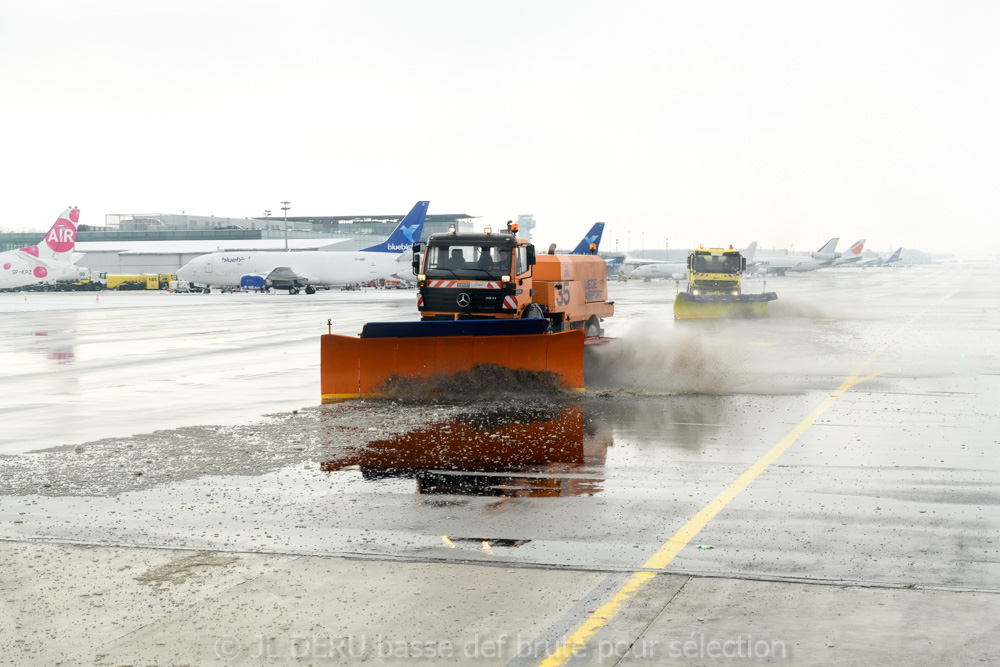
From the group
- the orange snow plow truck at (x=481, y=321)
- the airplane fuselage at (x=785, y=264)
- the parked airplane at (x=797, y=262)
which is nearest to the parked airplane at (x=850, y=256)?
the parked airplane at (x=797, y=262)

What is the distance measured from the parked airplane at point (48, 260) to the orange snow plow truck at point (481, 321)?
56.4 m

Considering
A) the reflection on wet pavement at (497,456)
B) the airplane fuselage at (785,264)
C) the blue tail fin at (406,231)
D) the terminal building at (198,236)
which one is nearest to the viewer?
the reflection on wet pavement at (497,456)

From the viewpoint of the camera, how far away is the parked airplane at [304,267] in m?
70.2

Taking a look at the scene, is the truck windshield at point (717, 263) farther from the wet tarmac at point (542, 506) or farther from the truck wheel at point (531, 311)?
the truck wheel at point (531, 311)

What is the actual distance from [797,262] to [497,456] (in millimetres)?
123866

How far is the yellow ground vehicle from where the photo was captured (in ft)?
118

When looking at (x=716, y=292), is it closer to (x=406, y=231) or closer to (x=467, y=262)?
(x=467, y=262)

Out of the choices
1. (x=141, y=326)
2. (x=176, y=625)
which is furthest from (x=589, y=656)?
(x=141, y=326)

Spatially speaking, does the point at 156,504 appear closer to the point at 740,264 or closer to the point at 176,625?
the point at 176,625

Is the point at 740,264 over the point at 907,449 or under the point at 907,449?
over

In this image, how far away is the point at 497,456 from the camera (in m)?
A: 10.2

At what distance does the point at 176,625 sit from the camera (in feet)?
17.4

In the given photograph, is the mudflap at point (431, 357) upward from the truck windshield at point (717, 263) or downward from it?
downward

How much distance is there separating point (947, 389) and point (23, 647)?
48.8 feet
